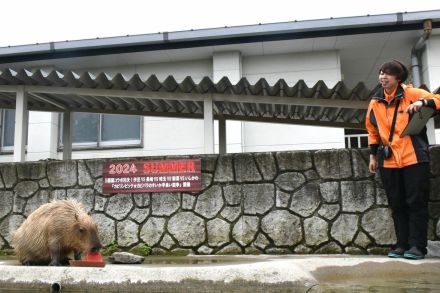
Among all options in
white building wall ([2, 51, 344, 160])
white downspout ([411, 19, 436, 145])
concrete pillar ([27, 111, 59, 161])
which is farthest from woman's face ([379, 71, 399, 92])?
concrete pillar ([27, 111, 59, 161])

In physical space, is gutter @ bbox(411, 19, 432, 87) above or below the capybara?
above

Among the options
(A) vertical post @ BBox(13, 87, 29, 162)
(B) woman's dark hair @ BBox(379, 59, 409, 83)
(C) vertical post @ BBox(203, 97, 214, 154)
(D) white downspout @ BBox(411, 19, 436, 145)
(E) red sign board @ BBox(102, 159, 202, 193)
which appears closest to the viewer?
(B) woman's dark hair @ BBox(379, 59, 409, 83)

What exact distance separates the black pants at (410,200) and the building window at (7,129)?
1030 centimetres

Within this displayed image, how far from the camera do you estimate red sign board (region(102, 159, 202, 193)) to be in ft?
21.7

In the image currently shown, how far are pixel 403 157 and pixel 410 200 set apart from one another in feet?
1.54

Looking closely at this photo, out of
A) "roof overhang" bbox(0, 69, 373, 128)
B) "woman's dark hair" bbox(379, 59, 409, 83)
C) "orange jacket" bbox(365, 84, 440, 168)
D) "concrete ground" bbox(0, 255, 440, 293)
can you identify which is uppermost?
"roof overhang" bbox(0, 69, 373, 128)

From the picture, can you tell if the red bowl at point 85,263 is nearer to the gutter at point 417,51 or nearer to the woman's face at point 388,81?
the woman's face at point 388,81

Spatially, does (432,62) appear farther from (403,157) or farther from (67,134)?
(67,134)

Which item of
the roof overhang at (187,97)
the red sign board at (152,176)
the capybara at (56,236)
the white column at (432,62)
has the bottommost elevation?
the capybara at (56,236)

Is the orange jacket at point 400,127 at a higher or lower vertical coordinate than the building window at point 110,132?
lower

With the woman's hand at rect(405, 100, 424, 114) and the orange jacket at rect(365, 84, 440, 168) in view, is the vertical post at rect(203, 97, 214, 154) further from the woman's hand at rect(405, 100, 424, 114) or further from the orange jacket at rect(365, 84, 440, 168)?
the woman's hand at rect(405, 100, 424, 114)

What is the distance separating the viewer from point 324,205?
6297 millimetres

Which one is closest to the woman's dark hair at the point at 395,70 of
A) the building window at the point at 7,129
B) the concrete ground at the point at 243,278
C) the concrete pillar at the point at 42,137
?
the concrete ground at the point at 243,278

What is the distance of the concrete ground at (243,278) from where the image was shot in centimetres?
418
